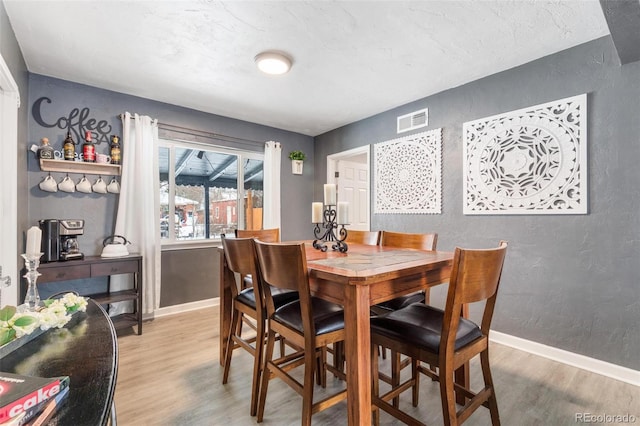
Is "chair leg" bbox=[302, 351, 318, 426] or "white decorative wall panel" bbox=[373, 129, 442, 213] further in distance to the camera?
"white decorative wall panel" bbox=[373, 129, 442, 213]

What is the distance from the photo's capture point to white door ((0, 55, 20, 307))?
6.22 feet

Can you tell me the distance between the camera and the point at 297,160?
14.5 feet

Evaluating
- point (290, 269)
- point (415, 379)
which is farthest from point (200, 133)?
point (415, 379)

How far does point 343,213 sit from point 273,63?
4.58 ft

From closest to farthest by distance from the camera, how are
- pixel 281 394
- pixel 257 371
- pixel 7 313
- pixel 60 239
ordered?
pixel 7 313 < pixel 257 371 < pixel 281 394 < pixel 60 239

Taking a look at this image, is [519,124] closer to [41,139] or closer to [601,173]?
[601,173]

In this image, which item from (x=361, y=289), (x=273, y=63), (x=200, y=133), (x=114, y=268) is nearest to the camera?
(x=361, y=289)

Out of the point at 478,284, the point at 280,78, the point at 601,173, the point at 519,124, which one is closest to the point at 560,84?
the point at 519,124

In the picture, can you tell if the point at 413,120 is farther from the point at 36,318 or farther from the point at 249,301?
the point at 36,318

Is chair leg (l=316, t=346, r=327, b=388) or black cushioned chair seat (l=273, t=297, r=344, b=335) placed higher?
black cushioned chair seat (l=273, t=297, r=344, b=335)

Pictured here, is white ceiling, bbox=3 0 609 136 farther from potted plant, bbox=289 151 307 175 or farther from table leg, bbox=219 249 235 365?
table leg, bbox=219 249 235 365

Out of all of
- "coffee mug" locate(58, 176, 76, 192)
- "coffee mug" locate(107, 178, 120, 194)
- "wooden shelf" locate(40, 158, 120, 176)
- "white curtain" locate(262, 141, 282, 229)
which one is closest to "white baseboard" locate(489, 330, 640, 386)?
"white curtain" locate(262, 141, 282, 229)

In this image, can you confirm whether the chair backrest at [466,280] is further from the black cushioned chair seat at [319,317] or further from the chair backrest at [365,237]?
the chair backrest at [365,237]

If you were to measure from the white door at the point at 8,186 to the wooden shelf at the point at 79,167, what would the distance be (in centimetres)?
71
